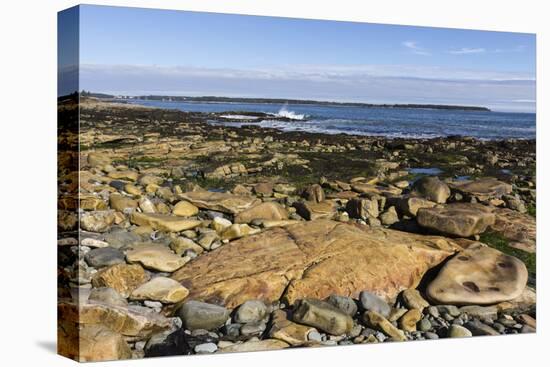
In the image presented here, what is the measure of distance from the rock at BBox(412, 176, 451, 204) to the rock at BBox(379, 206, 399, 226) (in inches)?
16.2

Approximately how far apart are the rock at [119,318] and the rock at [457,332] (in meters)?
3.53

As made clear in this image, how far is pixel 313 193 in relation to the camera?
10602mm

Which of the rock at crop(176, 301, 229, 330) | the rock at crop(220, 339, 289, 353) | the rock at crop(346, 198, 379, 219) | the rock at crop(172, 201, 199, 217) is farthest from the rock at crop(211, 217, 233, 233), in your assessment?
the rock at crop(346, 198, 379, 219)

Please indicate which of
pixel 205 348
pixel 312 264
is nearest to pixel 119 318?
Answer: pixel 205 348

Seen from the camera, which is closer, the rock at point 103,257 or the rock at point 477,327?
the rock at point 103,257

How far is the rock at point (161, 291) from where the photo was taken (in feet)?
31.0

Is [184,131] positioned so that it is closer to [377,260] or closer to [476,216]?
[377,260]

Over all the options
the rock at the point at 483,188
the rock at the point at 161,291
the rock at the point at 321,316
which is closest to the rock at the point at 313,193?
the rock at the point at 321,316

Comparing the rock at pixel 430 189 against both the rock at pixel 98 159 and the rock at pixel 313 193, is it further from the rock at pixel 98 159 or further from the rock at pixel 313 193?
the rock at pixel 98 159

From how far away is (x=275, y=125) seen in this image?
1048 cm

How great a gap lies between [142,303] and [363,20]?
14.8 ft

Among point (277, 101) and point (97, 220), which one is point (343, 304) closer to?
point (277, 101)

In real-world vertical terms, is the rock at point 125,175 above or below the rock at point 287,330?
above

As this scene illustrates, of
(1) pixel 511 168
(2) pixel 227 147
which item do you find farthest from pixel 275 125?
(1) pixel 511 168
